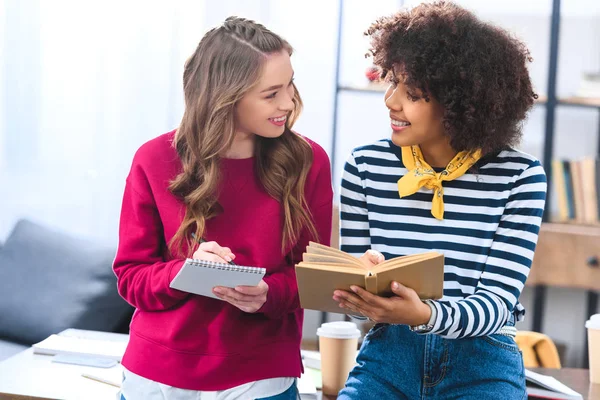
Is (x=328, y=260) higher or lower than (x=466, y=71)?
lower

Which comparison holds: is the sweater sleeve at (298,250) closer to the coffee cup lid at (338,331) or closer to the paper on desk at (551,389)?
the coffee cup lid at (338,331)

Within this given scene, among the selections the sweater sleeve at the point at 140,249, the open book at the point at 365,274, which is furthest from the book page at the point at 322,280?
the sweater sleeve at the point at 140,249

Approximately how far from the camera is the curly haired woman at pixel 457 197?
154 cm

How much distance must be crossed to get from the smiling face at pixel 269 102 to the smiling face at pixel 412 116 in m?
0.21

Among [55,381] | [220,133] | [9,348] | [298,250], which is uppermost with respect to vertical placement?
[220,133]

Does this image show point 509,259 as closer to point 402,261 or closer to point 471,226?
point 471,226

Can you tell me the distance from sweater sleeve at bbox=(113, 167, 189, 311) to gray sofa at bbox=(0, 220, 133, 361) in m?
1.14

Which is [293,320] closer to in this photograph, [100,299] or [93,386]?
[93,386]

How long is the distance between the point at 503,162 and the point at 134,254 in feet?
2.53

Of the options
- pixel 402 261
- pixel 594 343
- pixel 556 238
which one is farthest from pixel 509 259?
pixel 556 238

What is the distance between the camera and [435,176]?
162 cm

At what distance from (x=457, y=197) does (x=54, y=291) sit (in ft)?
5.66

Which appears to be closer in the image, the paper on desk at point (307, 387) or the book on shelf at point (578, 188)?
the paper on desk at point (307, 387)

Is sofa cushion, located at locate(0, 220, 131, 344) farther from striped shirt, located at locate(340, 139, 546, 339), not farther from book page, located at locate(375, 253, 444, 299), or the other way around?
book page, located at locate(375, 253, 444, 299)
